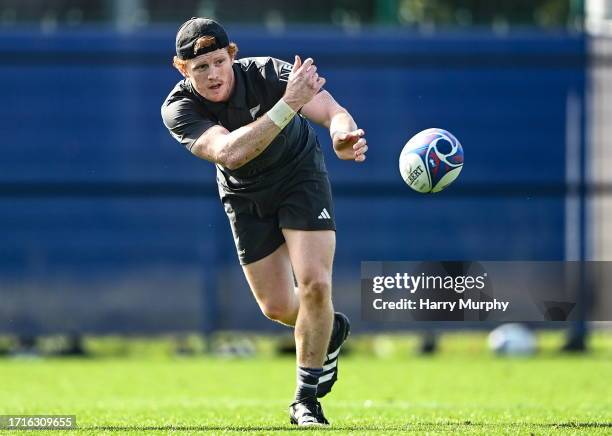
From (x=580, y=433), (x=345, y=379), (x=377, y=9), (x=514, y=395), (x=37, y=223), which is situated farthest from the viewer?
(x=377, y=9)

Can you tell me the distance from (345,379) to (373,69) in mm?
4726

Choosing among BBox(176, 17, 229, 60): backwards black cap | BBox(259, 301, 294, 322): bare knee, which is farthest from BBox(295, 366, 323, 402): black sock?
BBox(176, 17, 229, 60): backwards black cap

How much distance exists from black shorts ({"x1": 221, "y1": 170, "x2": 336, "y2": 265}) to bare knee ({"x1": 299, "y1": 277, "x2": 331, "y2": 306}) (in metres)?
0.34

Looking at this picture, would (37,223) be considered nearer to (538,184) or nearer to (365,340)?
(365,340)

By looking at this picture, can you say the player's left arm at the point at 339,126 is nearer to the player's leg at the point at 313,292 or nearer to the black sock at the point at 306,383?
the player's leg at the point at 313,292

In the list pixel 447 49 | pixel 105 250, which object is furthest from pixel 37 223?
pixel 447 49

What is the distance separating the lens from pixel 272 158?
310 inches

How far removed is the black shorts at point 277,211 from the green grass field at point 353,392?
1.08 m

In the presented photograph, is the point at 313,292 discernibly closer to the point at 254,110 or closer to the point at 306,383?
the point at 306,383

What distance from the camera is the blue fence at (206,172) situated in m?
16.2

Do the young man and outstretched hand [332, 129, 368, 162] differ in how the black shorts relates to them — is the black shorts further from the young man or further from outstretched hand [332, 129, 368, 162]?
outstretched hand [332, 129, 368, 162]

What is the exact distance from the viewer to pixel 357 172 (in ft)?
53.8

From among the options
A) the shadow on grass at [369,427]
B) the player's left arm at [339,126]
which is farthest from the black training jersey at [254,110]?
the shadow on grass at [369,427]

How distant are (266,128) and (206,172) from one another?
908 centimetres
